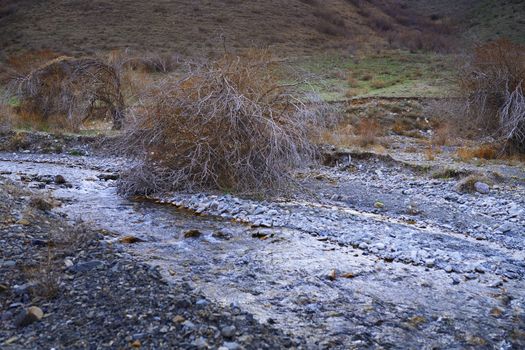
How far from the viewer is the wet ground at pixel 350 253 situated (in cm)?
502

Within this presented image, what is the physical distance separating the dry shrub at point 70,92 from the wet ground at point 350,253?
21.8ft

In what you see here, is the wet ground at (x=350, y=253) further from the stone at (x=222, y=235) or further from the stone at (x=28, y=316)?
the stone at (x=28, y=316)

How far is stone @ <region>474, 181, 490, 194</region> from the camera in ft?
35.5

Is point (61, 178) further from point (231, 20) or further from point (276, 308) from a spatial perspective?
point (231, 20)

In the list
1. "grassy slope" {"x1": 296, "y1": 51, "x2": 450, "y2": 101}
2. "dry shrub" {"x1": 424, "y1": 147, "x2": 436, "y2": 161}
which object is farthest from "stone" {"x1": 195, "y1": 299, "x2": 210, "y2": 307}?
"grassy slope" {"x1": 296, "y1": 51, "x2": 450, "y2": 101}

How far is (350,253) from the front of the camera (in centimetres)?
705

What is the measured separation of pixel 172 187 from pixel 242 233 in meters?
3.06

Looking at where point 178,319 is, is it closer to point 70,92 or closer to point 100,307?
point 100,307

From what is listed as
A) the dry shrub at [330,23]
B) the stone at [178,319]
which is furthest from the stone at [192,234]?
the dry shrub at [330,23]

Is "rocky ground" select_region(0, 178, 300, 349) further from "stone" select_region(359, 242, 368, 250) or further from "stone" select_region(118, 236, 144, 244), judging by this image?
"stone" select_region(359, 242, 368, 250)

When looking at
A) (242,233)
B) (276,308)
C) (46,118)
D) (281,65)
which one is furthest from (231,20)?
(276,308)

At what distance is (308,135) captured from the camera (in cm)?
1098

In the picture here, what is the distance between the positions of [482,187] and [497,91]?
6074mm

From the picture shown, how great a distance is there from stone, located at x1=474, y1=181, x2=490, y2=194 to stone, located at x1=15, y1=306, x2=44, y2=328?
8.93m
